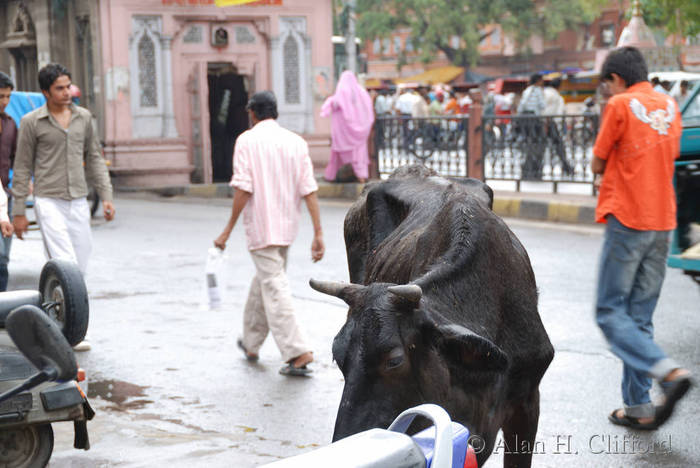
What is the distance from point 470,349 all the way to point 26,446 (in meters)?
2.24

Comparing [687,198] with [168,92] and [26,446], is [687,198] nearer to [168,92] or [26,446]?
[26,446]

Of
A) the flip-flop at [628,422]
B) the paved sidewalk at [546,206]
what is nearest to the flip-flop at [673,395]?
the flip-flop at [628,422]

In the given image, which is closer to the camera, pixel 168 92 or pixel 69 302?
pixel 69 302

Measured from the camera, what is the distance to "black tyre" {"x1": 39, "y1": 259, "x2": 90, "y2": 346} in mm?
4406

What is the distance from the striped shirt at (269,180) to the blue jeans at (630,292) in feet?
7.39

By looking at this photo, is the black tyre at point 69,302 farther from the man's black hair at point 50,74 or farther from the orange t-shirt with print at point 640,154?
the man's black hair at point 50,74

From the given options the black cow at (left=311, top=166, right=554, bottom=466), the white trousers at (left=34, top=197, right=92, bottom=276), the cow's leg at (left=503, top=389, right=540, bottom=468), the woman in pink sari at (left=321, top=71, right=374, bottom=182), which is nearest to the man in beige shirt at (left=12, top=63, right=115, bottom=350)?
the white trousers at (left=34, top=197, right=92, bottom=276)

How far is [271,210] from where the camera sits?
271 inches

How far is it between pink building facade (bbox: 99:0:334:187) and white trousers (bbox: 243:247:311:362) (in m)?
13.0

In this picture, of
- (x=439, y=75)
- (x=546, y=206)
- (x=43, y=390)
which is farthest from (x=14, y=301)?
(x=439, y=75)

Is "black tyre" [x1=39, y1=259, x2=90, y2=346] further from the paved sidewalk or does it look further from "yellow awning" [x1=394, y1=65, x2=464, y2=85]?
"yellow awning" [x1=394, y1=65, x2=464, y2=85]

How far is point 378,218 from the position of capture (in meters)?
5.40

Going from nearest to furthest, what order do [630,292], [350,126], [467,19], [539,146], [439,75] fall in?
[630,292] < [539,146] < [350,126] < [467,19] < [439,75]

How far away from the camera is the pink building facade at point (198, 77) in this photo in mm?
19516
